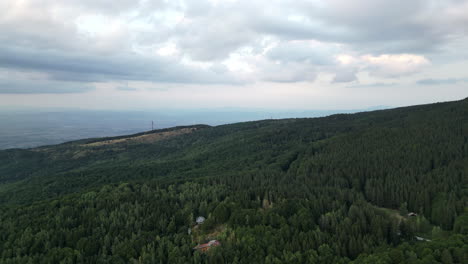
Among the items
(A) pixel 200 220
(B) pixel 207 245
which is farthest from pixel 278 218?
Answer: (A) pixel 200 220

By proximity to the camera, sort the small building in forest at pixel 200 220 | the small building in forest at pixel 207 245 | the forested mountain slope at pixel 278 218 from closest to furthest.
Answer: the forested mountain slope at pixel 278 218 → the small building in forest at pixel 207 245 → the small building in forest at pixel 200 220

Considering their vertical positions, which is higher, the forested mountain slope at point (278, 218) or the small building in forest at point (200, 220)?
the forested mountain slope at point (278, 218)

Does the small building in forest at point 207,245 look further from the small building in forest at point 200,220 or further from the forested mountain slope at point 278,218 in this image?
the small building in forest at point 200,220

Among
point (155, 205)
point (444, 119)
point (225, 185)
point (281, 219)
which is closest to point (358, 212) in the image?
point (281, 219)

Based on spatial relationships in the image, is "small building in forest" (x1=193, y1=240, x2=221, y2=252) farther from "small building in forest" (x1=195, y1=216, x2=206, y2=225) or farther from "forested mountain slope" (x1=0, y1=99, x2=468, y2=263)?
"small building in forest" (x1=195, y1=216, x2=206, y2=225)

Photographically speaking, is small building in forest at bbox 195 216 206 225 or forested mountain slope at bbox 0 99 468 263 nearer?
forested mountain slope at bbox 0 99 468 263

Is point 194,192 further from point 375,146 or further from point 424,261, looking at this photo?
point 375,146

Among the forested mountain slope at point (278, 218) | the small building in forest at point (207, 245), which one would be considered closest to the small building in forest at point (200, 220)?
the forested mountain slope at point (278, 218)

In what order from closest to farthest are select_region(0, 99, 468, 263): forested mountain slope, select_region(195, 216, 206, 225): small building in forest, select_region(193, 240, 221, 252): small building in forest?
select_region(0, 99, 468, 263): forested mountain slope → select_region(193, 240, 221, 252): small building in forest → select_region(195, 216, 206, 225): small building in forest

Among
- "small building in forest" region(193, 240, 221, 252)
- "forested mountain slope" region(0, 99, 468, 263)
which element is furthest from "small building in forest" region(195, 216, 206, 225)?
"small building in forest" region(193, 240, 221, 252)

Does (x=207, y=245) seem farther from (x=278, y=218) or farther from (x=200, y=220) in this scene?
(x=278, y=218)

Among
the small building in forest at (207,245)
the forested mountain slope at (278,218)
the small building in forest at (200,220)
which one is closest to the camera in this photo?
the forested mountain slope at (278,218)
